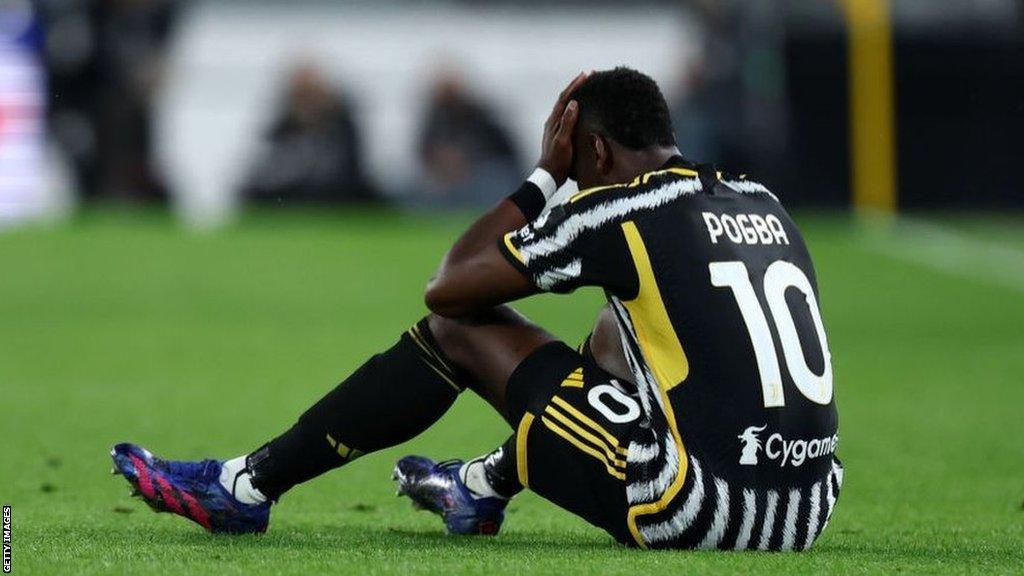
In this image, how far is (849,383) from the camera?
10.5 m

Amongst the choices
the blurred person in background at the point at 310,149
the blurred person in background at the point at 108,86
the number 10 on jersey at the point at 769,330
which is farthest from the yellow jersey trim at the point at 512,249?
the blurred person in background at the point at 310,149

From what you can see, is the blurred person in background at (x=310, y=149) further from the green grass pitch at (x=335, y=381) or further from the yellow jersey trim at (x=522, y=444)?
the yellow jersey trim at (x=522, y=444)

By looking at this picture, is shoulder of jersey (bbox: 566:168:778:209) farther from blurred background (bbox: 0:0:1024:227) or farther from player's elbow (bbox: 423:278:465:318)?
blurred background (bbox: 0:0:1024:227)

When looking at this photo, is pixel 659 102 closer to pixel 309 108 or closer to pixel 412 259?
pixel 412 259

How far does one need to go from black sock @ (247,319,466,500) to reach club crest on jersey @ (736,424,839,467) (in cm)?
78

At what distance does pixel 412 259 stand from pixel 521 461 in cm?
1022

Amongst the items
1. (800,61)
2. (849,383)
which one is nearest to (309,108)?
(800,61)

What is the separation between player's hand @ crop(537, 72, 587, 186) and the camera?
16.4 ft

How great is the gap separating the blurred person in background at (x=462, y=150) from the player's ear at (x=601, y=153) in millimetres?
12058

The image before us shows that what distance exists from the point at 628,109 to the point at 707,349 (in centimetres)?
65

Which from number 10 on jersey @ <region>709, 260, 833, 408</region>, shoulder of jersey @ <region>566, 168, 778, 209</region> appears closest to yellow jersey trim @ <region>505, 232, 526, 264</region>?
shoulder of jersey @ <region>566, 168, 778, 209</region>

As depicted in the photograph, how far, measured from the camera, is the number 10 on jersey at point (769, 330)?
4734 mm

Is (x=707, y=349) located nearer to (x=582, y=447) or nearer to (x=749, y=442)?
(x=749, y=442)

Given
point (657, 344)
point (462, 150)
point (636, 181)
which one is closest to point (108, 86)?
point (462, 150)
